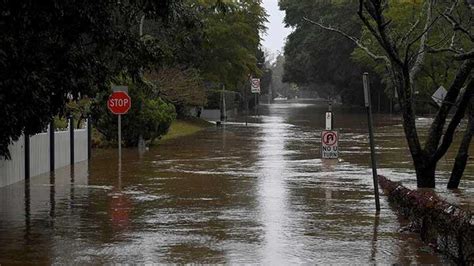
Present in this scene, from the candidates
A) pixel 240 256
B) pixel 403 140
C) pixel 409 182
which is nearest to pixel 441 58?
pixel 403 140

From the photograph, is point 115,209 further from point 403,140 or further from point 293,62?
point 293,62

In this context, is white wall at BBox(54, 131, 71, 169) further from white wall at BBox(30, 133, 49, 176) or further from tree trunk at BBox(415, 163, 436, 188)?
tree trunk at BBox(415, 163, 436, 188)

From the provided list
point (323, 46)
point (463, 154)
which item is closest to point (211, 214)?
point (463, 154)

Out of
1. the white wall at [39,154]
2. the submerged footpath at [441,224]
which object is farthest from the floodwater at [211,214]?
the white wall at [39,154]

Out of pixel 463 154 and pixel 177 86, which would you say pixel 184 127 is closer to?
pixel 177 86

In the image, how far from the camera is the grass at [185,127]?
38.8 metres

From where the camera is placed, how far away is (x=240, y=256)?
905 centimetres

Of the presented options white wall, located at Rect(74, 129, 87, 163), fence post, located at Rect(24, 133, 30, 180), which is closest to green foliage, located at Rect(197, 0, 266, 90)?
white wall, located at Rect(74, 129, 87, 163)

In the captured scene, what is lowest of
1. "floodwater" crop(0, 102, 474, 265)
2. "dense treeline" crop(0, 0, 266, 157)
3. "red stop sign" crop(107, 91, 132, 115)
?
"floodwater" crop(0, 102, 474, 265)

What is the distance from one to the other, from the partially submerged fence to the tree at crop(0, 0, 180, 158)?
18.2 feet

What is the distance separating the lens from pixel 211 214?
12.4 m

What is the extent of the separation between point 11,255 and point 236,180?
358 inches

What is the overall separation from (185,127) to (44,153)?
25.0 m

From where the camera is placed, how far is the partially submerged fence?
17.1 meters
